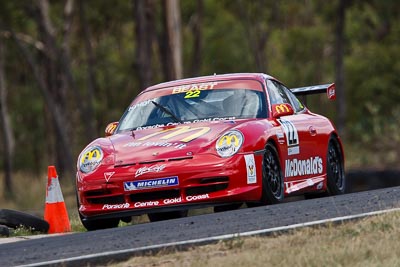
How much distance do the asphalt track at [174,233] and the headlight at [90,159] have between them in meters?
1.46

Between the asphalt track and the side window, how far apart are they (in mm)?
2163

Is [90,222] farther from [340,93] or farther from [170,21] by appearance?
[340,93]

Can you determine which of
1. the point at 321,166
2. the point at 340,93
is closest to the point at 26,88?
the point at 340,93

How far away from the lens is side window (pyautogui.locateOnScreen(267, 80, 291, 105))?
1261cm

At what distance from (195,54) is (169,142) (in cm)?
3430

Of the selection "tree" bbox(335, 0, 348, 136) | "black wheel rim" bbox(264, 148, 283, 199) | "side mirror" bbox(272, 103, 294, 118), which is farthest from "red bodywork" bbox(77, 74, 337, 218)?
"tree" bbox(335, 0, 348, 136)

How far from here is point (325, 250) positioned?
7.61 meters

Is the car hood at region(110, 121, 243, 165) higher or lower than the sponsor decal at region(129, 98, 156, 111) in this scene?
lower

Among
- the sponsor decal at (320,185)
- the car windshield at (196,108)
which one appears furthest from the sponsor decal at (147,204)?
the sponsor decal at (320,185)

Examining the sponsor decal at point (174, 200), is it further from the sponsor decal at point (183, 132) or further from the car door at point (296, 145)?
the car door at point (296, 145)

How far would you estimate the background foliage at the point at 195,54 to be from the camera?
45.0 metres

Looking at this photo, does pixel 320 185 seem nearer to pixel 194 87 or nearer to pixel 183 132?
pixel 194 87

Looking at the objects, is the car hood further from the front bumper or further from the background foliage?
the background foliage

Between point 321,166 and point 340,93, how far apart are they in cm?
2889
